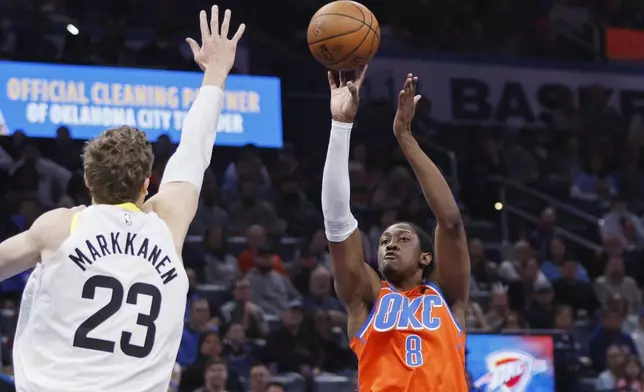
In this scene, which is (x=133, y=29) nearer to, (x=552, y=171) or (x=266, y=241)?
(x=266, y=241)

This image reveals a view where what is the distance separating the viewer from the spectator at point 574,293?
11961 mm

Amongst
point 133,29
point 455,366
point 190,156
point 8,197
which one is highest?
point 133,29

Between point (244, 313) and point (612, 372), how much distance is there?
344 cm

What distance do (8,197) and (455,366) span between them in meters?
7.29

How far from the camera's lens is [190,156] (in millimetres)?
3273

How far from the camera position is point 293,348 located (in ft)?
32.0

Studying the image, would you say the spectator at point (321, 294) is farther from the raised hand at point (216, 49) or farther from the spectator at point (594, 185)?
the raised hand at point (216, 49)

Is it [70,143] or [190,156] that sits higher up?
[70,143]

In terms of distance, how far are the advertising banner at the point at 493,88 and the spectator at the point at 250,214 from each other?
3318mm

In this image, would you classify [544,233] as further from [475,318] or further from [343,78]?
[343,78]

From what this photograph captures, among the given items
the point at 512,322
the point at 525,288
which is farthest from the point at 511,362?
the point at 525,288

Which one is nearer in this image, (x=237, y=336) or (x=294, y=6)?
(x=237, y=336)

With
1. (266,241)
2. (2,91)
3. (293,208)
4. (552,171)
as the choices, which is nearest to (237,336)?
(266,241)

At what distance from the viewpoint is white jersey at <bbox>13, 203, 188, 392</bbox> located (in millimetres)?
2865
